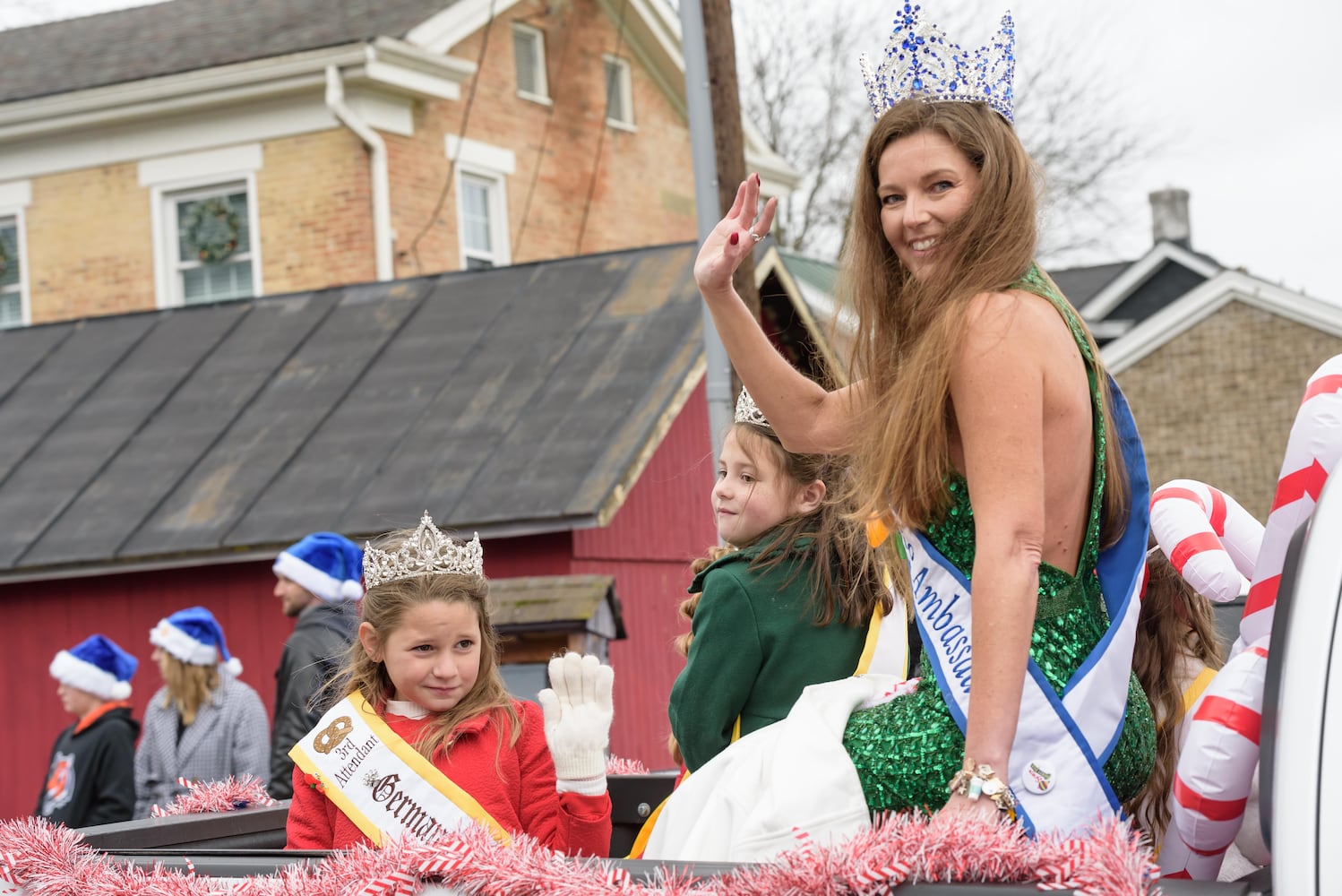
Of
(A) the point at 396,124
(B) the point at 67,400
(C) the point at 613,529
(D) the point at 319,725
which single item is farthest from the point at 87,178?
(D) the point at 319,725

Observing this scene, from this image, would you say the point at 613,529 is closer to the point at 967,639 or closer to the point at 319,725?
the point at 319,725

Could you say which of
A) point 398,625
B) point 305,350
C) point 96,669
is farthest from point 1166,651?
point 305,350

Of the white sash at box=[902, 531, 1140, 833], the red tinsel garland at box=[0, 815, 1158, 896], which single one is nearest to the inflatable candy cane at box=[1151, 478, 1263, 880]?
the white sash at box=[902, 531, 1140, 833]

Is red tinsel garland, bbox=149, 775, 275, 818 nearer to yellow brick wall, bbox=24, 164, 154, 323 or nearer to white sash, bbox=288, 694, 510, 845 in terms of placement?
white sash, bbox=288, 694, 510, 845

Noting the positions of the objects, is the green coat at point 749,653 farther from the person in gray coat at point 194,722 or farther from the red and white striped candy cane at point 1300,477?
the person in gray coat at point 194,722

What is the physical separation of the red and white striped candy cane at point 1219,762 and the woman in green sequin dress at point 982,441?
0.40ft

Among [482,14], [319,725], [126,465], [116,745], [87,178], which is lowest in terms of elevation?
[116,745]

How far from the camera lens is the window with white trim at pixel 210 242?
19.8 m

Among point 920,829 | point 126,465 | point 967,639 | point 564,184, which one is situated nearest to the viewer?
point 920,829

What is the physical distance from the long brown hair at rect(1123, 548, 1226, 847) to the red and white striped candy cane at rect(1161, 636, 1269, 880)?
0.93 feet

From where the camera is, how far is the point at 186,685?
772 cm

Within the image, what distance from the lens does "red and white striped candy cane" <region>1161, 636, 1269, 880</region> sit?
7.71 ft

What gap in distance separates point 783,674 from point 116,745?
16.9 feet

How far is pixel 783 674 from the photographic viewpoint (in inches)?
Answer: 131
